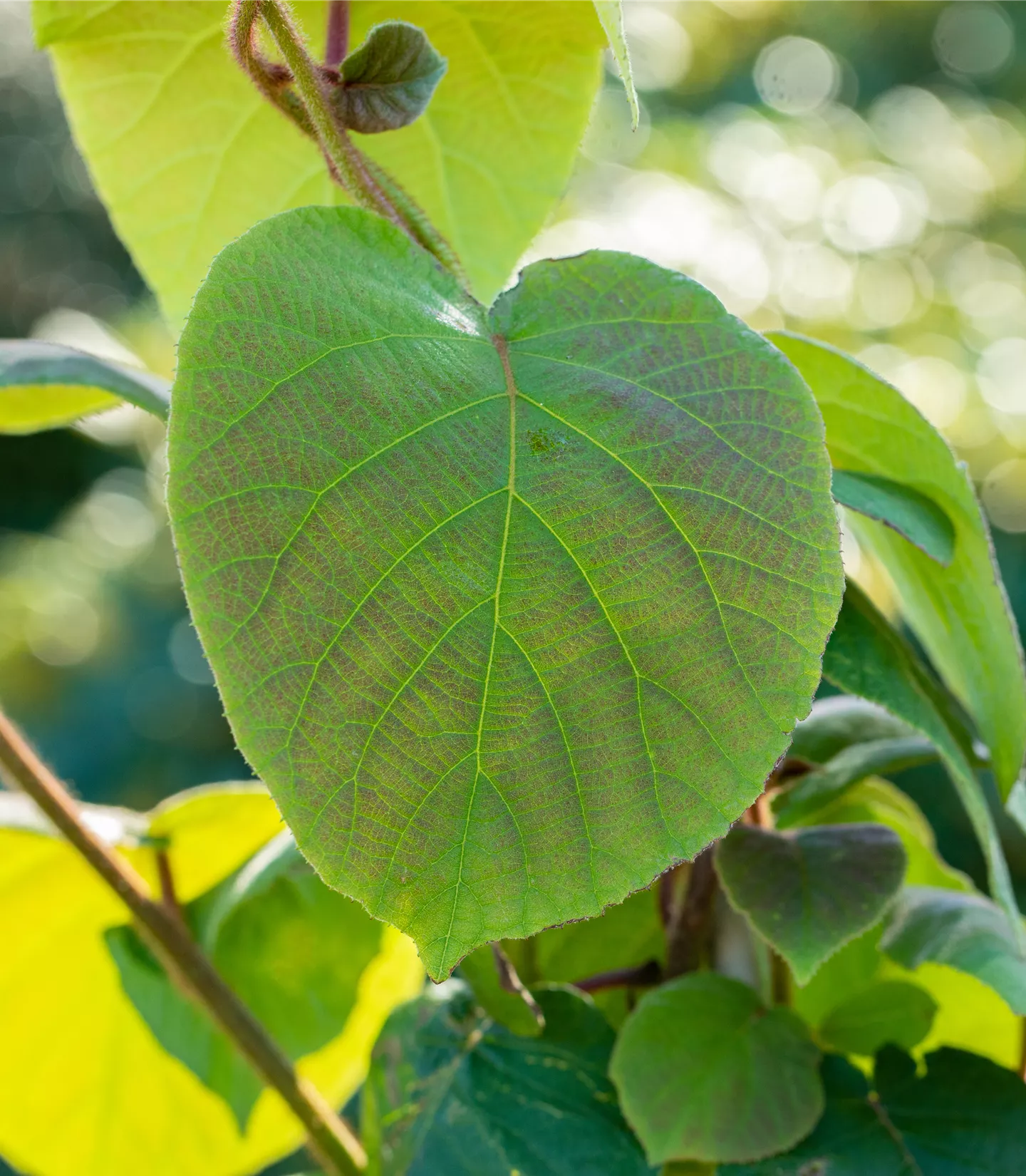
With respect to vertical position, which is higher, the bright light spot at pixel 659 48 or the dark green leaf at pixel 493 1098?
the dark green leaf at pixel 493 1098

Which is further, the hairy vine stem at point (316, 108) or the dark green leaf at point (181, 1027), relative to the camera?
the dark green leaf at point (181, 1027)

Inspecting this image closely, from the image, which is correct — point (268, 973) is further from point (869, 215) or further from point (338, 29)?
point (869, 215)

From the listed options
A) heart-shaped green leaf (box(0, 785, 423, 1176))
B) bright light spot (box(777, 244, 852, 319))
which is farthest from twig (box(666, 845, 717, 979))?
bright light spot (box(777, 244, 852, 319))

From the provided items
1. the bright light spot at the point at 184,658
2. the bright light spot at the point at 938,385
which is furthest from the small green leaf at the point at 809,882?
the bright light spot at the point at 184,658

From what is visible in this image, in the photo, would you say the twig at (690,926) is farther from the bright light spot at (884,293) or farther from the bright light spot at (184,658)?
the bright light spot at (884,293)

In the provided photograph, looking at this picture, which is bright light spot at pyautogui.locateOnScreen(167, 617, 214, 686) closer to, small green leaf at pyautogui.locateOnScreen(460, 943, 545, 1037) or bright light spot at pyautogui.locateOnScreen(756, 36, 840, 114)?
small green leaf at pyautogui.locateOnScreen(460, 943, 545, 1037)
